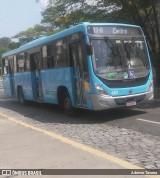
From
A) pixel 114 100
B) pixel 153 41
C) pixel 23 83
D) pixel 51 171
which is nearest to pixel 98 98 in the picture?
pixel 114 100

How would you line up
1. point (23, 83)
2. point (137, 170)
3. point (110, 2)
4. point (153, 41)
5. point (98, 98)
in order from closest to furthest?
point (137, 170), point (98, 98), point (23, 83), point (110, 2), point (153, 41)

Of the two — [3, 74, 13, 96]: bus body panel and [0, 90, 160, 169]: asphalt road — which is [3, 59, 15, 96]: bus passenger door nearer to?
[3, 74, 13, 96]: bus body panel

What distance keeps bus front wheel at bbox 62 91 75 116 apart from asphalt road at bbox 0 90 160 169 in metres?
0.23

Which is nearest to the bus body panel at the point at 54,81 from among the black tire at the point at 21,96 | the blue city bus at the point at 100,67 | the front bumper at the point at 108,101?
the blue city bus at the point at 100,67

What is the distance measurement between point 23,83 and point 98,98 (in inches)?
298

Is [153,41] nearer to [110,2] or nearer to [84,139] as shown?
[110,2]

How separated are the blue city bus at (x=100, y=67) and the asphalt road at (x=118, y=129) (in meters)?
0.54

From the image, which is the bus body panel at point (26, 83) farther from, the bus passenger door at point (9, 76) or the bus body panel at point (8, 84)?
the bus body panel at point (8, 84)

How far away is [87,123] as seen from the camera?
1130cm

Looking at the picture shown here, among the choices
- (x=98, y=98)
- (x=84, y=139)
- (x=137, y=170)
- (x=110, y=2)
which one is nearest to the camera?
(x=137, y=170)

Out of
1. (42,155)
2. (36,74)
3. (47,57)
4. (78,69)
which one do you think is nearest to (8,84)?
(36,74)

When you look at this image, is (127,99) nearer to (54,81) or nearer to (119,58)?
(119,58)

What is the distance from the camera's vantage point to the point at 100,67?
1114 cm

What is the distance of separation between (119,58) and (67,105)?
2.71m
